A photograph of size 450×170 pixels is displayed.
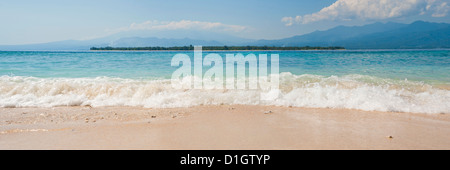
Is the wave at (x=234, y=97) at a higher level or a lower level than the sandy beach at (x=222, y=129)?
higher

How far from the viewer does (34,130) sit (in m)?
4.67

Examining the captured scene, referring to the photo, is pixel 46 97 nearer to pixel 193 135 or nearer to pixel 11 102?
pixel 11 102

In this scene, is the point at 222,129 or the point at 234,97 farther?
the point at 234,97

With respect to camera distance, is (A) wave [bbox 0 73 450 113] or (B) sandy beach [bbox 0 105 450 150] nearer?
(B) sandy beach [bbox 0 105 450 150]

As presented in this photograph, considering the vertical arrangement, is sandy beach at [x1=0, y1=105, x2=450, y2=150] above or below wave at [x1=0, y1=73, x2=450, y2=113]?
below

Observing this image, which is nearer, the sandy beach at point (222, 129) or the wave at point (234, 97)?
the sandy beach at point (222, 129)

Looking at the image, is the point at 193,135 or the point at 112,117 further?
the point at 112,117

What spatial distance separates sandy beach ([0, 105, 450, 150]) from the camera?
3.82 m

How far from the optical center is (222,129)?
459cm

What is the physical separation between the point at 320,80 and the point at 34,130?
8.45 metres

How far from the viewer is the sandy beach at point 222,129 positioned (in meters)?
3.82
